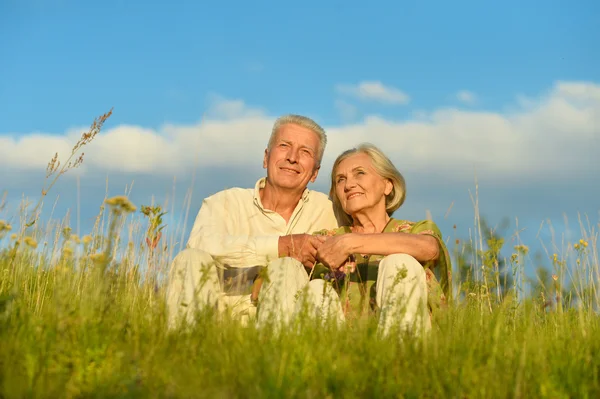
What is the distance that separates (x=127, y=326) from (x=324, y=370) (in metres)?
1.05

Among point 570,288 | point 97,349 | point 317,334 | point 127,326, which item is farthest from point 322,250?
point 570,288

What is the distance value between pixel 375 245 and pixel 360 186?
58 cm

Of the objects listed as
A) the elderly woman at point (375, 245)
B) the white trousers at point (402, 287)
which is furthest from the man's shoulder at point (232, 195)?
the white trousers at point (402, 287)

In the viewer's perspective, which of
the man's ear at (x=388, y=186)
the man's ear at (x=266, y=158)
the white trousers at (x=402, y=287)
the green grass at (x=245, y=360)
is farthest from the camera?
the man's ear at (x=266, y=158)

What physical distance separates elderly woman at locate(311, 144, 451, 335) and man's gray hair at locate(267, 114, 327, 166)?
469mm

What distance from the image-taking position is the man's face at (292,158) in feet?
16.0

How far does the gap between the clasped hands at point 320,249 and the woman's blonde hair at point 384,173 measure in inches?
26.3

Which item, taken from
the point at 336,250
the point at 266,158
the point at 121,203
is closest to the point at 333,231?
the point at 336,250

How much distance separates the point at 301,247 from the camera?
164 inches

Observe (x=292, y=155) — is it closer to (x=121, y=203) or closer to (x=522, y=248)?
(x=522, y=248)

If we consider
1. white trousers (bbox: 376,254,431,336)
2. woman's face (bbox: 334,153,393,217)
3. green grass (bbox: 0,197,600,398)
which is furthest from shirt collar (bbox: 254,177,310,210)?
green grass (bbox: 0,197,600,398)

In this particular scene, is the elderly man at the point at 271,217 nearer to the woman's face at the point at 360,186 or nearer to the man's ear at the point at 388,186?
the woman's face at the point at 360,186

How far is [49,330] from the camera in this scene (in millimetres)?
2814

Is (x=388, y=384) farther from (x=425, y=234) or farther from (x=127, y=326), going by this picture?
(x=425, y=234)
